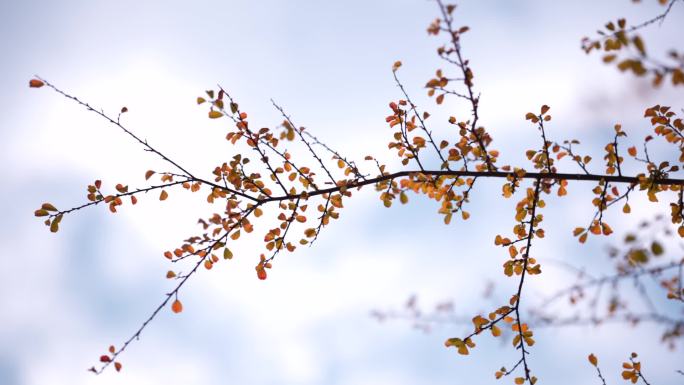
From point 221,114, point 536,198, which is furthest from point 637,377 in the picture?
point 221,114

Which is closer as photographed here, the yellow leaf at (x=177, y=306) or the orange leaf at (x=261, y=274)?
the yellow leaf at (x=177, y=306)

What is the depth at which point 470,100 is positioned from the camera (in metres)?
2.76

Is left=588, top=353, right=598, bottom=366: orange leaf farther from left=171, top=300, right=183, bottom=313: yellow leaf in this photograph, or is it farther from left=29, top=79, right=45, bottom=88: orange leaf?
left=29, top=79, right=45, bottom=88: orange leaf

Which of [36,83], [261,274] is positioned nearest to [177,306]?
[261,274]

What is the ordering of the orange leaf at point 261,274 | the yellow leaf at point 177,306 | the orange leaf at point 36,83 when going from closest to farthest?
the orange leaf at point 36,83
the yellow leaf at point 177,306
the orange leaf at point 261,274

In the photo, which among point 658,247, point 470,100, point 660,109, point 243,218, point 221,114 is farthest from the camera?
point 243,218

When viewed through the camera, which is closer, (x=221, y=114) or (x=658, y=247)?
(x=658, y=247)

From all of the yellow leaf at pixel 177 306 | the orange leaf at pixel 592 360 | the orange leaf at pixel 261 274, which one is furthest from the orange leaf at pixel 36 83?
the orange leaf at pixel 592 360

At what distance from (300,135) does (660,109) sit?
9.17 ft

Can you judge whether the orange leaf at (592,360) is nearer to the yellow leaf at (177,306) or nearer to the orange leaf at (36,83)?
the yellow leaf at (177,306)

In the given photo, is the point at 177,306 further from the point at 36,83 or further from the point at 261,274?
the point at 36,83

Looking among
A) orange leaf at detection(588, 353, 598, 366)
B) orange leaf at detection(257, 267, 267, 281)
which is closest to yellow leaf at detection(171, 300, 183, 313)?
orange leaf at detection(257, 267, 267, 281)

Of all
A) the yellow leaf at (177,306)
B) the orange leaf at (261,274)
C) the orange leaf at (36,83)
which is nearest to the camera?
the orange leaf at (36,83)

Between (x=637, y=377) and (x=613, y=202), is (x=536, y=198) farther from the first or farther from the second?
(x=637, y=377)
